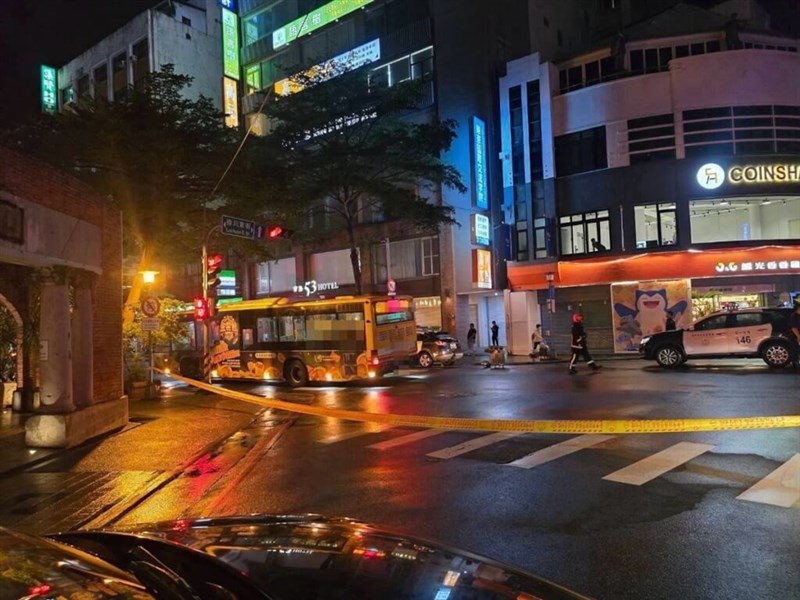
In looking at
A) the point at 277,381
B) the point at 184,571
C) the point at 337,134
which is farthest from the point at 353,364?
the point at 184,571

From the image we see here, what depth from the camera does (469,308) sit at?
1400 inches

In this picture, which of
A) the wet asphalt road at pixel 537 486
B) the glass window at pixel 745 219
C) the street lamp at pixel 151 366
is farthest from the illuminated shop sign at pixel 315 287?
the wet asphalt road at pixel 537 486

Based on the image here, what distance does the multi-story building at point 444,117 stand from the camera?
112ft

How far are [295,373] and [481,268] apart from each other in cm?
1416

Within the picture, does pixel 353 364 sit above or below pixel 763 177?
below

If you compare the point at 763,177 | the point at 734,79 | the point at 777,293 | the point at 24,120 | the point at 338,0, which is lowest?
the point at 777,293

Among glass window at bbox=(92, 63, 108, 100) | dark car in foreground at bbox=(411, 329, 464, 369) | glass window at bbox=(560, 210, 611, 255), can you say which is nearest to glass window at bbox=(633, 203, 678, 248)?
glass window at bbox=(560, 210, 611, 255)

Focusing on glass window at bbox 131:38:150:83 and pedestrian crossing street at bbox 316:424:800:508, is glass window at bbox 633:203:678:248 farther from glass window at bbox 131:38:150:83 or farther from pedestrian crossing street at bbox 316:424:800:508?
glass window at bbox 131:38:150:83

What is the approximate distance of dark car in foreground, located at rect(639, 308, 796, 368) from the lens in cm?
1892

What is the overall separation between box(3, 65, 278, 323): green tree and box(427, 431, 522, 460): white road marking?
1366 centimetres

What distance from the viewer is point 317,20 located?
134 feet

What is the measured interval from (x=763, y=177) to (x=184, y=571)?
31353 millimetres

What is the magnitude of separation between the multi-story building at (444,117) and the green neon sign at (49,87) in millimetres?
24413

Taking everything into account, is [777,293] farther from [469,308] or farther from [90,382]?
[90,382]
